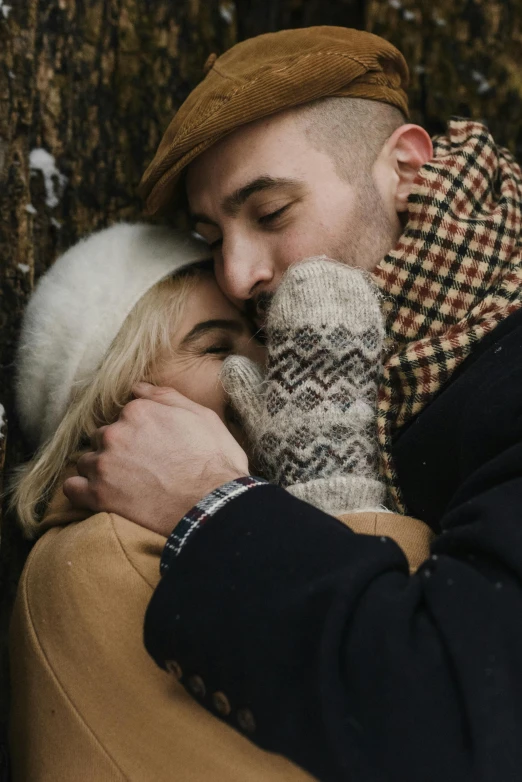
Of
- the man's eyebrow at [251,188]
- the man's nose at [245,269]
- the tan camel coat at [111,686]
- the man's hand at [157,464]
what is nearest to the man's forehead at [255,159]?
the man's eyebrow at [251,188]

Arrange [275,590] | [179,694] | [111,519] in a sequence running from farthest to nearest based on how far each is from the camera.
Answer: [111,519], [179,694], [275,590]

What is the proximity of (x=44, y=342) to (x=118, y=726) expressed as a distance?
1.08 metres

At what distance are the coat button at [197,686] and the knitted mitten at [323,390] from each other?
0.54 m

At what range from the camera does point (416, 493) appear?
6.59 feet

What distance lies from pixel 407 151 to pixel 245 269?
24.7 inches

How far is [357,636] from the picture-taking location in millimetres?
1413

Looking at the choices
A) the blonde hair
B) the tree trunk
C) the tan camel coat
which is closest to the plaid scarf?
the tan camel coat

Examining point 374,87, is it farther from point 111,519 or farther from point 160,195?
point 111,519

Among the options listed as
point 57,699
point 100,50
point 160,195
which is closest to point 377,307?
point 160,195

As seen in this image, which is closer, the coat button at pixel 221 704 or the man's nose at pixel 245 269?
the coat button at pixel 221 704

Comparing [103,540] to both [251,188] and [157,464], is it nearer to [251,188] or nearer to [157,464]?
[157,464]

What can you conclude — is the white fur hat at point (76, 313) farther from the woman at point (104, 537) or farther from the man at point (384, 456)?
the man at point (384, 456)

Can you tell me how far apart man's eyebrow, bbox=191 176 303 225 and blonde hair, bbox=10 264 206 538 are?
1.09ft

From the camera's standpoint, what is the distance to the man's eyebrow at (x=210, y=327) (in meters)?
2.46
